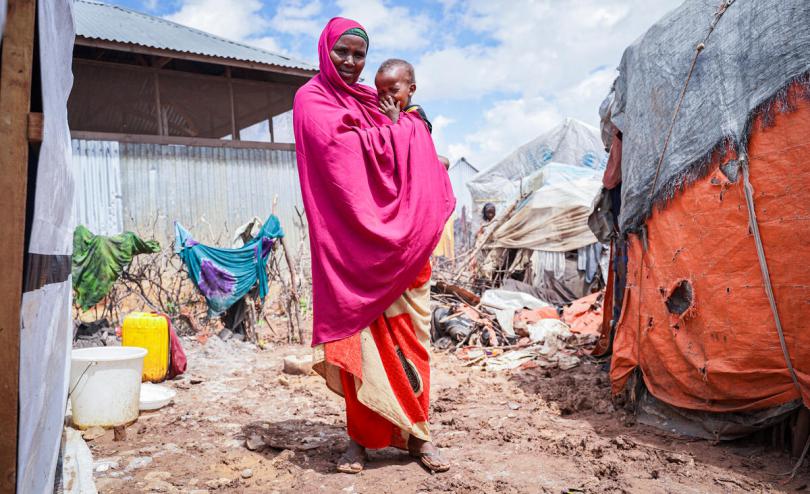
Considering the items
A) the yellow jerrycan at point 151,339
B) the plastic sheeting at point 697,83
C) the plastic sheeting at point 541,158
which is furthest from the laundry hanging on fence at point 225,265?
the plastic sheeting at point 541,158

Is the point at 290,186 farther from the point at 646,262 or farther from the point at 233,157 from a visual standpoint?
the point at 646,262

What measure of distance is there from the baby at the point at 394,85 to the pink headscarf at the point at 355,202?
121 millimetres

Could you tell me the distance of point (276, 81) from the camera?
1123 cm

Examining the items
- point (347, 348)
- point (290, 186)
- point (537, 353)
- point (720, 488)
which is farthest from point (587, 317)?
point (290, 186)

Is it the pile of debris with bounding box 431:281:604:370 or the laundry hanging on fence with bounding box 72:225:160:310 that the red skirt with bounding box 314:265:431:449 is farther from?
the laundry hanging on fence with bounding box 72:225:160:310

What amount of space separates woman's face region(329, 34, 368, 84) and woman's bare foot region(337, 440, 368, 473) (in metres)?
1.87

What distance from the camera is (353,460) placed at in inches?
106

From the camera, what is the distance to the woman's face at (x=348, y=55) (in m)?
2.69

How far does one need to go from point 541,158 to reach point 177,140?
38.4 feet

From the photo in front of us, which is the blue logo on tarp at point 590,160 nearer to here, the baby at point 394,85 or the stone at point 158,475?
the baby at point 394,85

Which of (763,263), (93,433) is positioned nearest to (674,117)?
(763,263)

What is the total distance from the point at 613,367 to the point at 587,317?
3262 mm

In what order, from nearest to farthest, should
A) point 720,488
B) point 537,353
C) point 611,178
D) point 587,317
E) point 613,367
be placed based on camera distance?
point 720,488, point 613,367, point 611,178, point 537,353, point 587,317

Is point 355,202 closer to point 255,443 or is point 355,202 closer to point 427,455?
point 427,455
